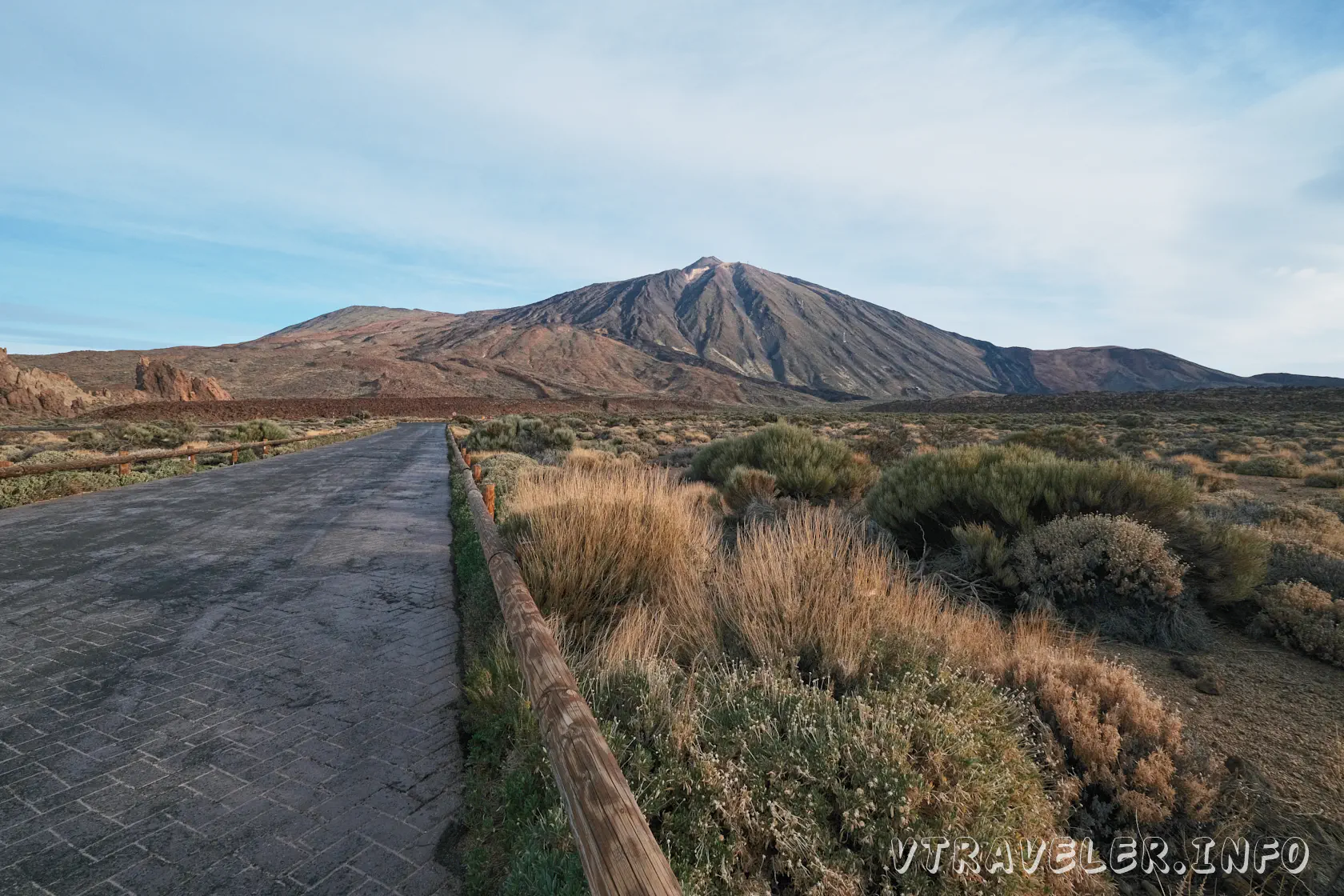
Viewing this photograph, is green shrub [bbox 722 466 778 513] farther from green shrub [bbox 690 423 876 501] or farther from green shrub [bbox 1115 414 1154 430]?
green shrub [bbox 1115 414 1154 430]

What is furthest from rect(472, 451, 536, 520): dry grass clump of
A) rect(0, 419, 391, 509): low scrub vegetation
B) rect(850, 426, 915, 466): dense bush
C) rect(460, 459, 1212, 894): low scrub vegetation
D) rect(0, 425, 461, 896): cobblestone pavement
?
rect(0, 419, 391, 509): low scrub vegetation

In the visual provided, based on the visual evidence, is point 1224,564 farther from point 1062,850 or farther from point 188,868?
point 188,868

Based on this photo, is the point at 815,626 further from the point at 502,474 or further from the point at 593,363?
the point at 593,363

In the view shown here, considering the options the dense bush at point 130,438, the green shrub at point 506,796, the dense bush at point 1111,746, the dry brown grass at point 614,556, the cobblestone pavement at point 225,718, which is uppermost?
the dry brown grass at point 614,556

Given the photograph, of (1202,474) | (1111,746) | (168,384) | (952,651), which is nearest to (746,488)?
(952,651)

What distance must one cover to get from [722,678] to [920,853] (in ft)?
4.06

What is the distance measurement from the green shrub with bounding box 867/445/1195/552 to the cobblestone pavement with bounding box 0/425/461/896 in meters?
5.17

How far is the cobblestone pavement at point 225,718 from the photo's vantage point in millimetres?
2373

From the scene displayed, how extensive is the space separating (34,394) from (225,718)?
62.4 m

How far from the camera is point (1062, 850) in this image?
2445 millimetres

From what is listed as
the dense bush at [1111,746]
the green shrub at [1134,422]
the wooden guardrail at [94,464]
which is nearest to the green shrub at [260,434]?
the wooden guardrail at [94,464]

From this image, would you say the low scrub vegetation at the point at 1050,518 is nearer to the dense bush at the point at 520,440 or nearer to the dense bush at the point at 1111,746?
the dense bush at the point at 1111,746

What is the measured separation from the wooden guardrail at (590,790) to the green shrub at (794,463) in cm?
762

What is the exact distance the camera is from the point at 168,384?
210ft
